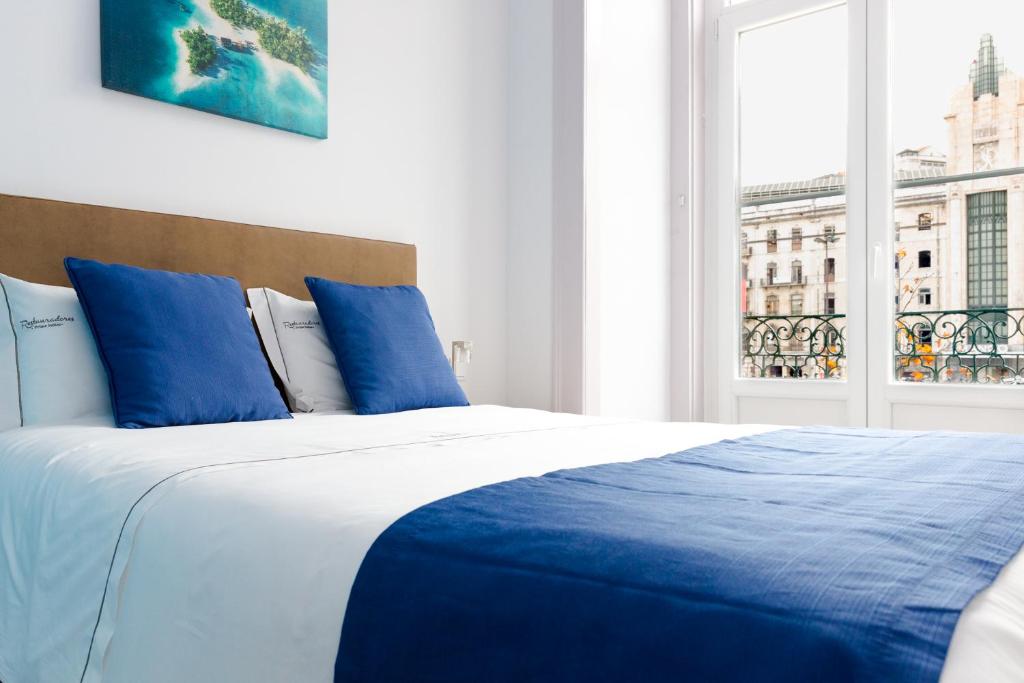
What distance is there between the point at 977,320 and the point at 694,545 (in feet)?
→ 10.5

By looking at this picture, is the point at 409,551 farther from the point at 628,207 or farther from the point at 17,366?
the point at 628,207

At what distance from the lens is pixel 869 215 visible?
379 centimetres

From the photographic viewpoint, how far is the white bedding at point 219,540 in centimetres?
108

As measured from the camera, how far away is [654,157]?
4.16 meters

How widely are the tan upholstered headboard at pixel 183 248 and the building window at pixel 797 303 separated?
189cm

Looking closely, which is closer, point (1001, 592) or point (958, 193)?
point (1001, 592)

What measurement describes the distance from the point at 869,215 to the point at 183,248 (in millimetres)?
2896

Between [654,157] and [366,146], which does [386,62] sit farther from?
[654,157]

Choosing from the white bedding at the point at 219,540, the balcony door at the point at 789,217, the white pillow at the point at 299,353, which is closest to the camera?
the white bedding at the point at 219,540

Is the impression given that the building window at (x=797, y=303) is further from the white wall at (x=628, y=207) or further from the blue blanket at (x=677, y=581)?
the blue blanket at (x=677, y=581)

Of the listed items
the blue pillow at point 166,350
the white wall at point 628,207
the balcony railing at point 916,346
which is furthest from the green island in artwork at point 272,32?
the balcony railing at point 916,346

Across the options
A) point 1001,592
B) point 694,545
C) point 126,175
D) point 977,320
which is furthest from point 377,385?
point 977,320

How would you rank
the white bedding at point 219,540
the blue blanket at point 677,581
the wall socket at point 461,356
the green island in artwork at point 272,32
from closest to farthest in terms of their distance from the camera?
the blue blanket at point 677,581, the white bedding at point 219,540, the green island in artwork at point 272,32, the wall socket at point 461,356

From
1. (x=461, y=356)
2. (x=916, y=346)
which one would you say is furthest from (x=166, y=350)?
(x=916, y=346)
